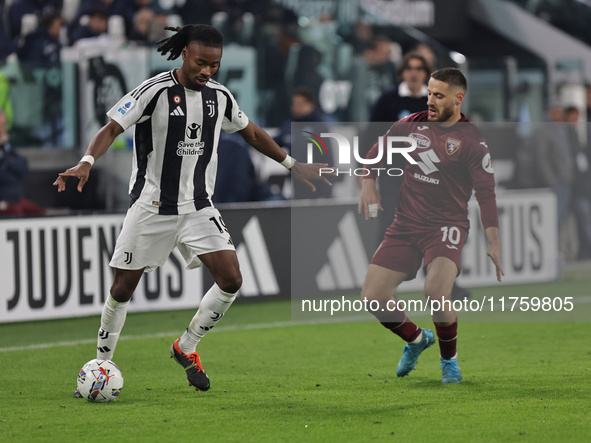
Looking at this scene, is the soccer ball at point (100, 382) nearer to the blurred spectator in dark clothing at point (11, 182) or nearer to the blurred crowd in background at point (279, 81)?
the blurred spectator in dark clothing at point (11, 182)

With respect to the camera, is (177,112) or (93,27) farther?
(93,27)

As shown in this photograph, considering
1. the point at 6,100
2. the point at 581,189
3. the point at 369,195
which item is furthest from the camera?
the point at 581,189

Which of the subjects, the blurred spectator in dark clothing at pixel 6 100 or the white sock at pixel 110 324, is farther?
the blurred spectator in dark clothing at pixel 6 100

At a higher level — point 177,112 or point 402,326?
point 177,112

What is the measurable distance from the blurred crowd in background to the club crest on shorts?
4501 mm

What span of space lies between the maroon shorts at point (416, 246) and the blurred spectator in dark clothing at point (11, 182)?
4493mm

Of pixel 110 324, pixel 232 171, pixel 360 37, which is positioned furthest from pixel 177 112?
pixel 360 37

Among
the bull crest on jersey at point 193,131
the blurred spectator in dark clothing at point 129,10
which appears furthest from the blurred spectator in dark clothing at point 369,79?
the bull crest on jersey at point 193,131

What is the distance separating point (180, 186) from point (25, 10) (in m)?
8.54

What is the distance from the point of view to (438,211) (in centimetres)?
677

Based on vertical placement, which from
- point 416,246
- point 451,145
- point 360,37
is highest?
point 360,37

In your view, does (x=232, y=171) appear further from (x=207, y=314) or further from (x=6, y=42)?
(x=207, y=314)

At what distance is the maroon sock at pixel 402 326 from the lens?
686cm

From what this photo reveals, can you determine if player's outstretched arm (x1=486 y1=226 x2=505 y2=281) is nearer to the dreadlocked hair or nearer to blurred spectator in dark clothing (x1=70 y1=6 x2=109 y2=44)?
the dreadlocked hair
